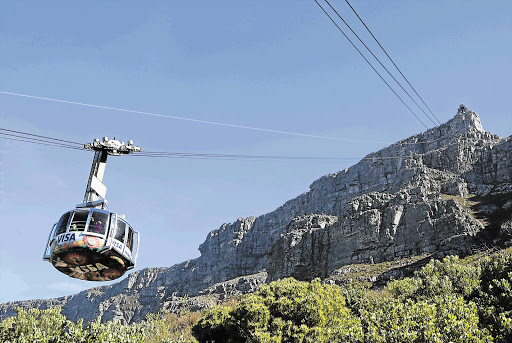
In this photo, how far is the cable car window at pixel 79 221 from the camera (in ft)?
55.2

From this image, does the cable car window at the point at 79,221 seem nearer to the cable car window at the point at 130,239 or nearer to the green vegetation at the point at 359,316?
the cable car window at the point at 130,239

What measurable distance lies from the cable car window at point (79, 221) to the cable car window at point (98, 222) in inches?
11.4

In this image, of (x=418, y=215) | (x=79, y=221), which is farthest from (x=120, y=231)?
(x=418, y=215)

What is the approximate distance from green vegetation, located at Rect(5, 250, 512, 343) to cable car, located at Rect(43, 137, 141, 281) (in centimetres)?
1325

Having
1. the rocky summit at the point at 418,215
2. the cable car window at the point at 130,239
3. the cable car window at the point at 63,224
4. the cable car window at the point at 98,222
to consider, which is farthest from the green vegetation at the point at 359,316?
the rocky summit at the point at 418,215

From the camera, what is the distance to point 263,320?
3812 centimetres

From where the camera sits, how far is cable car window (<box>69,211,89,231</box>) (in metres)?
16.8

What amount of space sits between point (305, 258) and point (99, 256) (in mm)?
127162

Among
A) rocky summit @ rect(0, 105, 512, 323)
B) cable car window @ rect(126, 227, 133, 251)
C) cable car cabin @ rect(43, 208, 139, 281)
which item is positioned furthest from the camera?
rocky summit @ rect(0, 105, 512, 323)

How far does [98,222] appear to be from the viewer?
674 inches

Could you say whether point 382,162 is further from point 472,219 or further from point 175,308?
point 175,308

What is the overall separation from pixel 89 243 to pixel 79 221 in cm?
106

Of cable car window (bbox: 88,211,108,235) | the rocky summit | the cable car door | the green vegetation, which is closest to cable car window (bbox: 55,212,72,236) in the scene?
cable car window (bbox: 88,211,108,235)

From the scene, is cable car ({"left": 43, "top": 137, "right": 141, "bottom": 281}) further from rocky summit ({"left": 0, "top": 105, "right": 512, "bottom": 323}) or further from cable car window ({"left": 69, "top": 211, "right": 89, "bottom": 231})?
rocky summit ({"left": 0, "top": 105, "right": 512, "bottom": 323})
